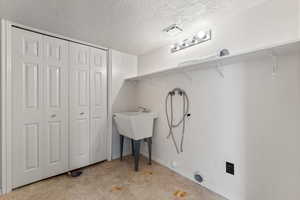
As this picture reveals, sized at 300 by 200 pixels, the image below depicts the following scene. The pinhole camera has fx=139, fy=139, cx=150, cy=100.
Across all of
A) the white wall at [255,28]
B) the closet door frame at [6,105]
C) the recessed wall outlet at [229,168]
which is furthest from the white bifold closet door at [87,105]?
the recessed wall outlet at [229,168]

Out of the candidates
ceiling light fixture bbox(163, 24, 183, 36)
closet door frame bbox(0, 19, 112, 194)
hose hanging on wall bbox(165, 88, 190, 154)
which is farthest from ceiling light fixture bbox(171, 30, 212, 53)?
closet door frame bbox(0, 19, 112, 194)

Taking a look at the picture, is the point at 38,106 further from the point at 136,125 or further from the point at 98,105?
the point at 136,125

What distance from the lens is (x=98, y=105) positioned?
2.53 m

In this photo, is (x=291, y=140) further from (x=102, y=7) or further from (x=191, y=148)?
(x=102, y=7)

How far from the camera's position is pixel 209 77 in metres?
1.81

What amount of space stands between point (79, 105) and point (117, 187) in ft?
4.52

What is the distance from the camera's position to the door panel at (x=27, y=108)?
5.80ft

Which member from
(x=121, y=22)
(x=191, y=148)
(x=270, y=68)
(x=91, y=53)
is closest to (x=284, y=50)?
(x=270, y=68)

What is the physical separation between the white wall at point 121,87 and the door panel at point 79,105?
1.62 ft

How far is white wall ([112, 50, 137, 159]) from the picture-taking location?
107 inches

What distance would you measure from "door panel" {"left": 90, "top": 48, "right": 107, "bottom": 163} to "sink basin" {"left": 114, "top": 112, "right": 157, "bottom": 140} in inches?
13.3

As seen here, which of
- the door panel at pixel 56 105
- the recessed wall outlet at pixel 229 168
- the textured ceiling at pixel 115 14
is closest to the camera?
the textured ceiling at pixel 115 14

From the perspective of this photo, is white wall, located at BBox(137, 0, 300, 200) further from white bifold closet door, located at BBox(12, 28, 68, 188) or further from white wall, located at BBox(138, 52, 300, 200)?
white bifold closet door, located at BBox(12, 28, 68, 188)

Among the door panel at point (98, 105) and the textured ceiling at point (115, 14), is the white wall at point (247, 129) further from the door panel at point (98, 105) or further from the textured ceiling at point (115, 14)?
the door panel at point (98, 105)
